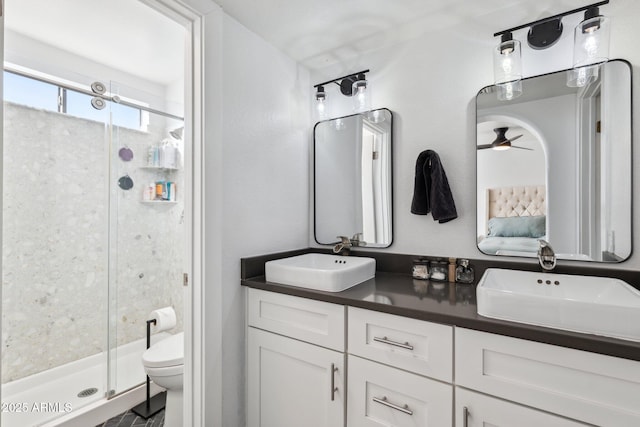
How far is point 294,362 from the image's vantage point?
56.1 inches

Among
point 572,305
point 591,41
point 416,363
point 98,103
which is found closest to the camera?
point 572,305

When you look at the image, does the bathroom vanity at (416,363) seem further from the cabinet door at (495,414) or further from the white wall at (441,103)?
the white wall at (441,103)

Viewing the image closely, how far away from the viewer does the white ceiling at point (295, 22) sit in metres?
1.49

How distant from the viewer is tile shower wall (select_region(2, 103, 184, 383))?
2.04m

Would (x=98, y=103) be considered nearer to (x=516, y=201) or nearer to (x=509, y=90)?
(x=509, y=90)

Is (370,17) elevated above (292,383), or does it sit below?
above

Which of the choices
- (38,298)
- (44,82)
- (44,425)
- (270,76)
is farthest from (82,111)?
(44,425)

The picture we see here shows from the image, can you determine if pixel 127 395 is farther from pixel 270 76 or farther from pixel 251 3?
pixel 251 3

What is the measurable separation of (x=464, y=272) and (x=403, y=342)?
1.97 ft

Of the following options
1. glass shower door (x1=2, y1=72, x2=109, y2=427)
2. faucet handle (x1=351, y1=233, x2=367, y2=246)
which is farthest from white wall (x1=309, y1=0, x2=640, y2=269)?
glass shower door (x1=2, y1=72, x2=109, y2=427)

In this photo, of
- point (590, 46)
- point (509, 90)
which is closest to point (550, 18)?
point (590, 46)

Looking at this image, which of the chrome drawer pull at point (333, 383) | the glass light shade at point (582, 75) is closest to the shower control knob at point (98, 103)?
the chrome drawer pull at point (333, 383)

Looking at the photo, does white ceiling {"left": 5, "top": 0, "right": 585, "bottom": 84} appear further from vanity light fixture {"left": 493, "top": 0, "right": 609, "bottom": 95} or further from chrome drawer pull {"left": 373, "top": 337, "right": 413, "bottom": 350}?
chrome drawer pull {"left": 373, "top": 337, "right": 413, "bottom": 350}

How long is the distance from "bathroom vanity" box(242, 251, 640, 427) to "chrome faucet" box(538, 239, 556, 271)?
0.34 meters
